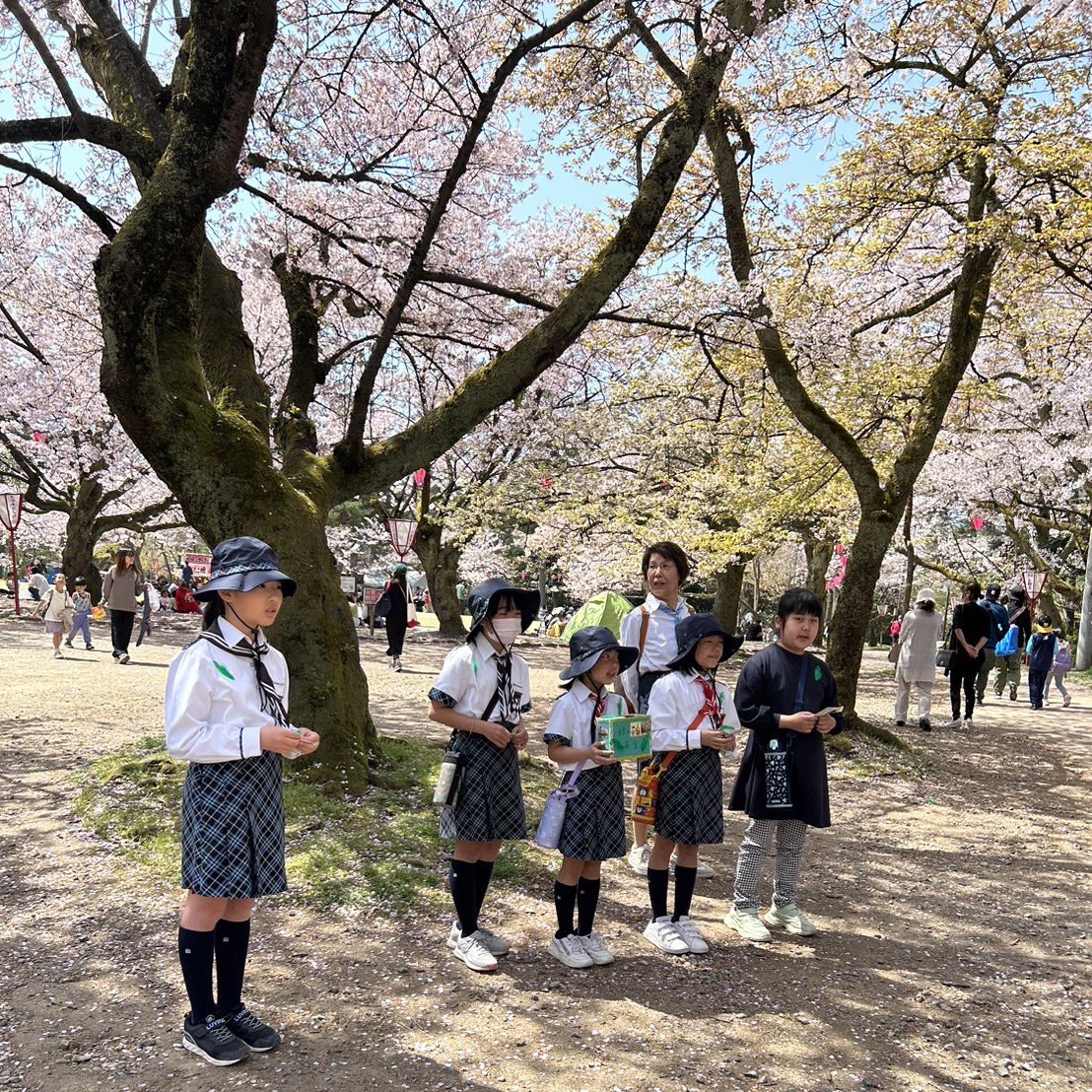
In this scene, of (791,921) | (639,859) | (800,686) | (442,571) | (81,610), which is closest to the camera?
(800,686)

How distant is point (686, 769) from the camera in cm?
380

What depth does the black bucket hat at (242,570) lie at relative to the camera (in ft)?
8.93

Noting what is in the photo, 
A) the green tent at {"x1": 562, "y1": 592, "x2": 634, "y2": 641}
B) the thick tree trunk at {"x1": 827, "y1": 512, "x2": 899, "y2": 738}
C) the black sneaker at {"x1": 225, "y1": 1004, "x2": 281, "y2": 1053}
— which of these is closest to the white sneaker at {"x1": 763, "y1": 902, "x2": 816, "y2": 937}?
the green tent at {"x1": 562, "y1": 592, "x2": 634, "y2": 641}

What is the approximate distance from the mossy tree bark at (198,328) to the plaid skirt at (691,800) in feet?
7.85

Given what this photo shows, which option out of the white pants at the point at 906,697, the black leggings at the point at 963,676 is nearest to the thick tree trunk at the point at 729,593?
the black leggings at the point at 963,676

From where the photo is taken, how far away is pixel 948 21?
27.9 feet

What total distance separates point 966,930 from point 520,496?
621 inches

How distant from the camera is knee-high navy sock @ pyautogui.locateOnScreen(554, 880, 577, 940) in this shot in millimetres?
3572

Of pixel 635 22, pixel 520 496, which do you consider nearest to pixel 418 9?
pixel 635 22

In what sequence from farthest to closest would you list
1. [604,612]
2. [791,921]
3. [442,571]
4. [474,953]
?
[442,571]
[604,612]
[791,921]
[474,953]

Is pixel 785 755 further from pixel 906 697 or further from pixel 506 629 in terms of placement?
pixel 906 697

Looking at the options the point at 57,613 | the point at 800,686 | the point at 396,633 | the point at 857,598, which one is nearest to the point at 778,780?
the point at 800,686

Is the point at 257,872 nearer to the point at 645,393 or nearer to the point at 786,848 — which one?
the point at 786,848

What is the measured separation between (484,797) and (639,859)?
1908mm
